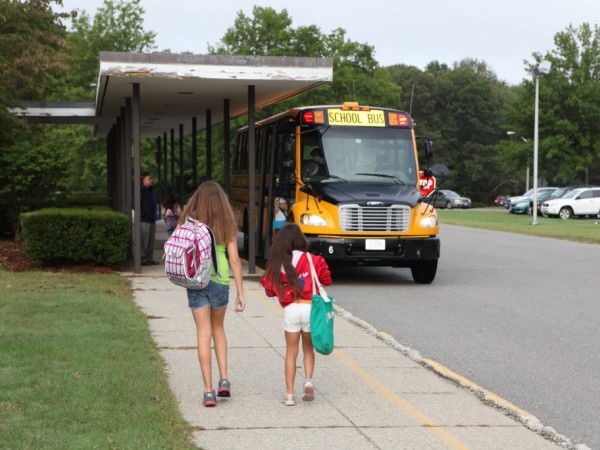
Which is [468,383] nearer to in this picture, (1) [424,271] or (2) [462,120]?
(1) [424,271]

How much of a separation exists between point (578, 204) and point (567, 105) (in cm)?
953

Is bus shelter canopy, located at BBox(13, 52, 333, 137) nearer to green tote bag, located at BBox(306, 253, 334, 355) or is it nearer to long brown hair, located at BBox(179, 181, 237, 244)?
long brown hair, located at BBox(179, 181, 237, 244)

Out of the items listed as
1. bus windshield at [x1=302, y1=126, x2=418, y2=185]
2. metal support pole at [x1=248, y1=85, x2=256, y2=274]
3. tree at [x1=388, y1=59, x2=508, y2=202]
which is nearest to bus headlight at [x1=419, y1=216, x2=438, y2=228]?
bus windshield at [x1=302, y1=126, x2=418, y2=185]

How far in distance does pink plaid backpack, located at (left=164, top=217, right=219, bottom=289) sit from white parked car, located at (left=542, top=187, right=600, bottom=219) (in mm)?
44477

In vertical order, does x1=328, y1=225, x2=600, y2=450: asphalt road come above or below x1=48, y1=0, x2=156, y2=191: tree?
below

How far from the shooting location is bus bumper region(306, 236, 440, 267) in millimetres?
15578

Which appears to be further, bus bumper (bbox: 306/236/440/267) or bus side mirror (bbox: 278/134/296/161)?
bus side mirror (bbox: 278/134/296/161)

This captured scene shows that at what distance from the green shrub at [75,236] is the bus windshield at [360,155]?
343 cm

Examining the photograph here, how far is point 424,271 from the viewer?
16.5 m

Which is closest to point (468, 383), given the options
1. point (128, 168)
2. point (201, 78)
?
point (201, 78)

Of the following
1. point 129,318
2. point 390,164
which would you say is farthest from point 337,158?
point 129,318

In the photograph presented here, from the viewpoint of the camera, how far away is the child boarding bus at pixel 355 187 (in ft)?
51.6

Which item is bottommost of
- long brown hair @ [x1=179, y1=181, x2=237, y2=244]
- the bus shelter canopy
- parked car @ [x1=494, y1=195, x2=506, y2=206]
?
parked car @ [x1=494, y1=195, x2=506, y2=206]

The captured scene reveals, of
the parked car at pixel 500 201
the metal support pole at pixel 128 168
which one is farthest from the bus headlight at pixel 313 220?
the parked car at pixel 500 201
